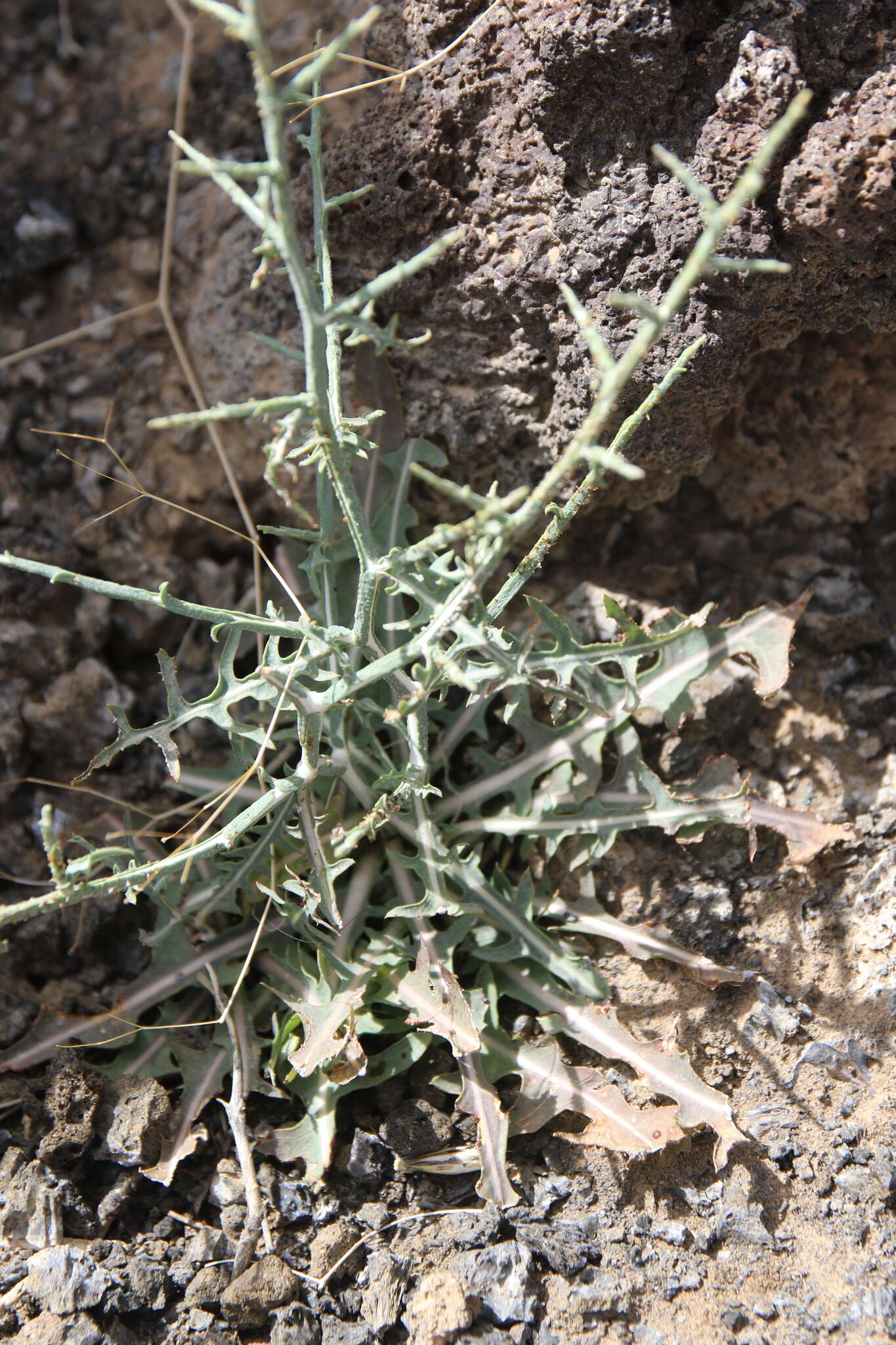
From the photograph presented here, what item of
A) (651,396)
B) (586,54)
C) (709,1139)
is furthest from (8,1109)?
(586,54)

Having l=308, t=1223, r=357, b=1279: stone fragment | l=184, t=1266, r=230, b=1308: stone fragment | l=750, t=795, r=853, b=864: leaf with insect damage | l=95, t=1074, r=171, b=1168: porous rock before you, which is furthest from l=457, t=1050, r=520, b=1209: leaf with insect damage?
l=750, t=795, r=853, b=864: leaf with insect damage

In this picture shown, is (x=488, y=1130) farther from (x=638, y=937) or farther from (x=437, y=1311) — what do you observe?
(x=638, y=937)

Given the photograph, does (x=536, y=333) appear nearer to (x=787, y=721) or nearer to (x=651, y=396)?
(x=651, y=396)

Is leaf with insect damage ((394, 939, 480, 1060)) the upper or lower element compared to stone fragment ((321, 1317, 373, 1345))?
upper

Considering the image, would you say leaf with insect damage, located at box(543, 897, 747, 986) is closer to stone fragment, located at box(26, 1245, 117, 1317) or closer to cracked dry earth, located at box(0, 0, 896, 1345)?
cracked dry earth, located at box(0, 0, 896, 1345)

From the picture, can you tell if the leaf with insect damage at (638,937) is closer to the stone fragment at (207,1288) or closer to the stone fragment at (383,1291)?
the stone fragment at (383,1291)

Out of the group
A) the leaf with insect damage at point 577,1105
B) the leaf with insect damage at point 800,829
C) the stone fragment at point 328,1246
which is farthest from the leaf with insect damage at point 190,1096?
the leaf with insect damage at point 800,829

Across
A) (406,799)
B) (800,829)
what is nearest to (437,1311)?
(406,799)
